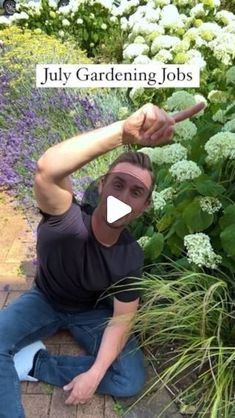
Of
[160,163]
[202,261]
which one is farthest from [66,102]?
[202,261]

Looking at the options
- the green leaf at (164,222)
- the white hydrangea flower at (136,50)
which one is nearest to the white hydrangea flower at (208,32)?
the white hydrangea flower at (136,50)

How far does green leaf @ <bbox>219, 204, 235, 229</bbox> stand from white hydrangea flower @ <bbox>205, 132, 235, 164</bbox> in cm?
21

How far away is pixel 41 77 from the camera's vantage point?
7.79 feet

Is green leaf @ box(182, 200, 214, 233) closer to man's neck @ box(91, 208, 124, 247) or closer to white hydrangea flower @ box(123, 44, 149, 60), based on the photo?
man's neck @ box(91, 208, 124, 247)

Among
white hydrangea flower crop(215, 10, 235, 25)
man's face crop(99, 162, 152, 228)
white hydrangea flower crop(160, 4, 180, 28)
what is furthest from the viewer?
white hydrangea flower crop(215, 10, 235, 25)

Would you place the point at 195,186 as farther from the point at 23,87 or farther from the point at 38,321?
the point at 23,87

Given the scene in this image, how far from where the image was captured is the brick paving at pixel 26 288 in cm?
215

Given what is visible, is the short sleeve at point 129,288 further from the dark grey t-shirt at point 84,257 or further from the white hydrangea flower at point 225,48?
the white hydrangea flower at point 225,48

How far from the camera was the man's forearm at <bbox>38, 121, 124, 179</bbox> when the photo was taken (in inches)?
68.9

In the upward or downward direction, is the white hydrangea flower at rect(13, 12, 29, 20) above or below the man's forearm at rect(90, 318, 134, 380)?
above

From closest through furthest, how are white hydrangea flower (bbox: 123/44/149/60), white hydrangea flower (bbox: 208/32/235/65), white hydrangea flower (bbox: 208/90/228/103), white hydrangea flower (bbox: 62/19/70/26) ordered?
white hydrangea flower (bbox: 208/90/228/103), white hydrangea flower (bbox: 208/32/235/65), white hydrangea flower (bbox: 123/44/149/60), white hydrangea flower (bbox: 62/19/70/26)

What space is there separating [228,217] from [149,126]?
2.56ft

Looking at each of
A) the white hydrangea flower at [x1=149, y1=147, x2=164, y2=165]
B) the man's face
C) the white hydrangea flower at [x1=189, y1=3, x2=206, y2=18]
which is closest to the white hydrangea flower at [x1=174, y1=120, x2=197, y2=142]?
the white hydrangea flower at [x1=149, y1=147, x2=164, y2=165]

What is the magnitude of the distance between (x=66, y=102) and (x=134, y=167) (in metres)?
2.52
